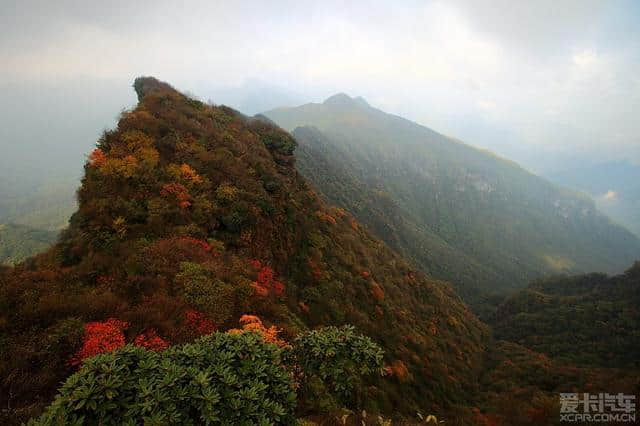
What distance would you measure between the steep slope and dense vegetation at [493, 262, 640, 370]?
50.2 meters

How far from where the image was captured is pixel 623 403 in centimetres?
1578

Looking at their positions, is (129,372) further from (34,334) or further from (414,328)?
(414,328)

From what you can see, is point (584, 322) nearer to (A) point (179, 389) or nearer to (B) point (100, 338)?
(A) point (179, 389)

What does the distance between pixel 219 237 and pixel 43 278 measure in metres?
9.20

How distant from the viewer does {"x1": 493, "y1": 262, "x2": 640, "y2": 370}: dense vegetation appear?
68.2m

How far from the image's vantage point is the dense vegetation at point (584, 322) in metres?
68.2

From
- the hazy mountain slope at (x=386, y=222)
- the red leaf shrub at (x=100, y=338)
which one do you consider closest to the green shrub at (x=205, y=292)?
the red leaf shrub at (x=100, y=338)

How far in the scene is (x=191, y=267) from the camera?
15.2 metres

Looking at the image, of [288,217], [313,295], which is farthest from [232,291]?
[288,217]

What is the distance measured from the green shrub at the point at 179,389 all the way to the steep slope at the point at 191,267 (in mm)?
3460

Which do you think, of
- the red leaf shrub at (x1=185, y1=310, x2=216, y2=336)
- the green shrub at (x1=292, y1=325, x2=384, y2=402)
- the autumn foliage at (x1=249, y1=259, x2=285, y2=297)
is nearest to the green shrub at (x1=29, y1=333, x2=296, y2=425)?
the green shrub at (x1=292, y1=325, x2=384, y2=402)

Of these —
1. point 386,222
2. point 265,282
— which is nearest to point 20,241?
point 386,222

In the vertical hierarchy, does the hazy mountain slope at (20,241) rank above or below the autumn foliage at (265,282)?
below

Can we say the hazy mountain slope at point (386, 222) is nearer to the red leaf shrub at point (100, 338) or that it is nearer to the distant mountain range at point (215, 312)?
the distant mountain range at point (215, 312)
